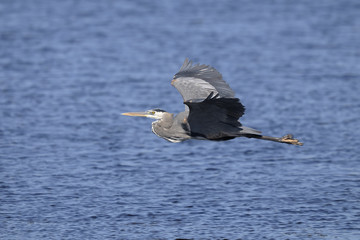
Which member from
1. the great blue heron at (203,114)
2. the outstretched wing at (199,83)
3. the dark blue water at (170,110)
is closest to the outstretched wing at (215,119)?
the great blue heron at (203,114)

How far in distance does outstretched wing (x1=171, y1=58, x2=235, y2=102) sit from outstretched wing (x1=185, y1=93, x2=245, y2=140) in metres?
0.37

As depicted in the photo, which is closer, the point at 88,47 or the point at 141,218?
the point at 141,218

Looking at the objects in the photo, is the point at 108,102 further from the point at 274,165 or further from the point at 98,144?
the point at 274,165

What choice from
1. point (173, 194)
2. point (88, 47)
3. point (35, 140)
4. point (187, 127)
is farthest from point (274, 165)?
point (88, 47)

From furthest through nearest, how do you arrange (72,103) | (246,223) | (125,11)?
(125,11) → (72,103) → (246,223)

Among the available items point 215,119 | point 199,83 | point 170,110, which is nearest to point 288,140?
point 215,119

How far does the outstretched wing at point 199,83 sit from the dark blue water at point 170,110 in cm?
147

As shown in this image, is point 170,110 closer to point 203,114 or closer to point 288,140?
point 288,140

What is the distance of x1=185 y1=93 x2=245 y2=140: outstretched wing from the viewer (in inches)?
324

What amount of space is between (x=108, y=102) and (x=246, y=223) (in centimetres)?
642

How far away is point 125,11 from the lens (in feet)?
75.9

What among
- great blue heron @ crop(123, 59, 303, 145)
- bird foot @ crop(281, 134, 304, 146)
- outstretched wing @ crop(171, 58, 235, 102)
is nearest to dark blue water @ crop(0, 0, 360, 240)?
bird foot @ crop(281, 134, 304, 146)

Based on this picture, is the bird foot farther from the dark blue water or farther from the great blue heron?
the dark blue water

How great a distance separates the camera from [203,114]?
8.49 m
